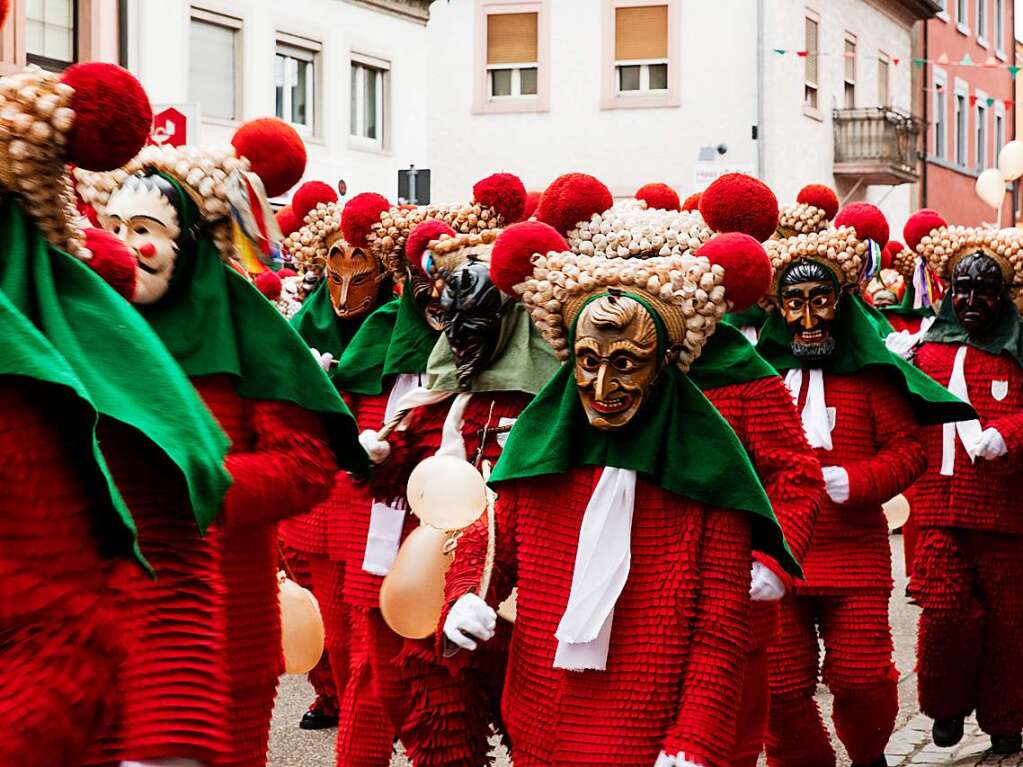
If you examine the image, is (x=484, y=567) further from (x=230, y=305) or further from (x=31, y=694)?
(x=31, y=694)

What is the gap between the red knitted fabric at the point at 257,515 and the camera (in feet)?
13.9

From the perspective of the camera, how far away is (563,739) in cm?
428

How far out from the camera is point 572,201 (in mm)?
5672

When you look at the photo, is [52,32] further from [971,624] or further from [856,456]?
[856,456]

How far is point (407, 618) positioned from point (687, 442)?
1.22m

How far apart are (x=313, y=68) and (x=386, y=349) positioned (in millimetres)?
18148

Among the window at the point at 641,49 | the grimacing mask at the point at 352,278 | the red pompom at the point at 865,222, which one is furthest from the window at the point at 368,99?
the grimacing mask at the point at 352,278

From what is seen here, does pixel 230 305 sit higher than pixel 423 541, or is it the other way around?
pixel 230 305

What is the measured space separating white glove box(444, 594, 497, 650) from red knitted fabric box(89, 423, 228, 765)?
994 mm

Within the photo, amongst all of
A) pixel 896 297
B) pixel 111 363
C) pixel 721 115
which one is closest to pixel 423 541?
pixel 111 363

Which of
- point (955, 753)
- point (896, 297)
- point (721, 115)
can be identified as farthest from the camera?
point (721, 115)

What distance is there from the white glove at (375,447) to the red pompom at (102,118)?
3.18 m

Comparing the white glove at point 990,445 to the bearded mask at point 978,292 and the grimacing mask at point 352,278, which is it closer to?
the bearded mask at point 978,292

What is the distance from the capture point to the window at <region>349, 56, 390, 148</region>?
83.6 feet
